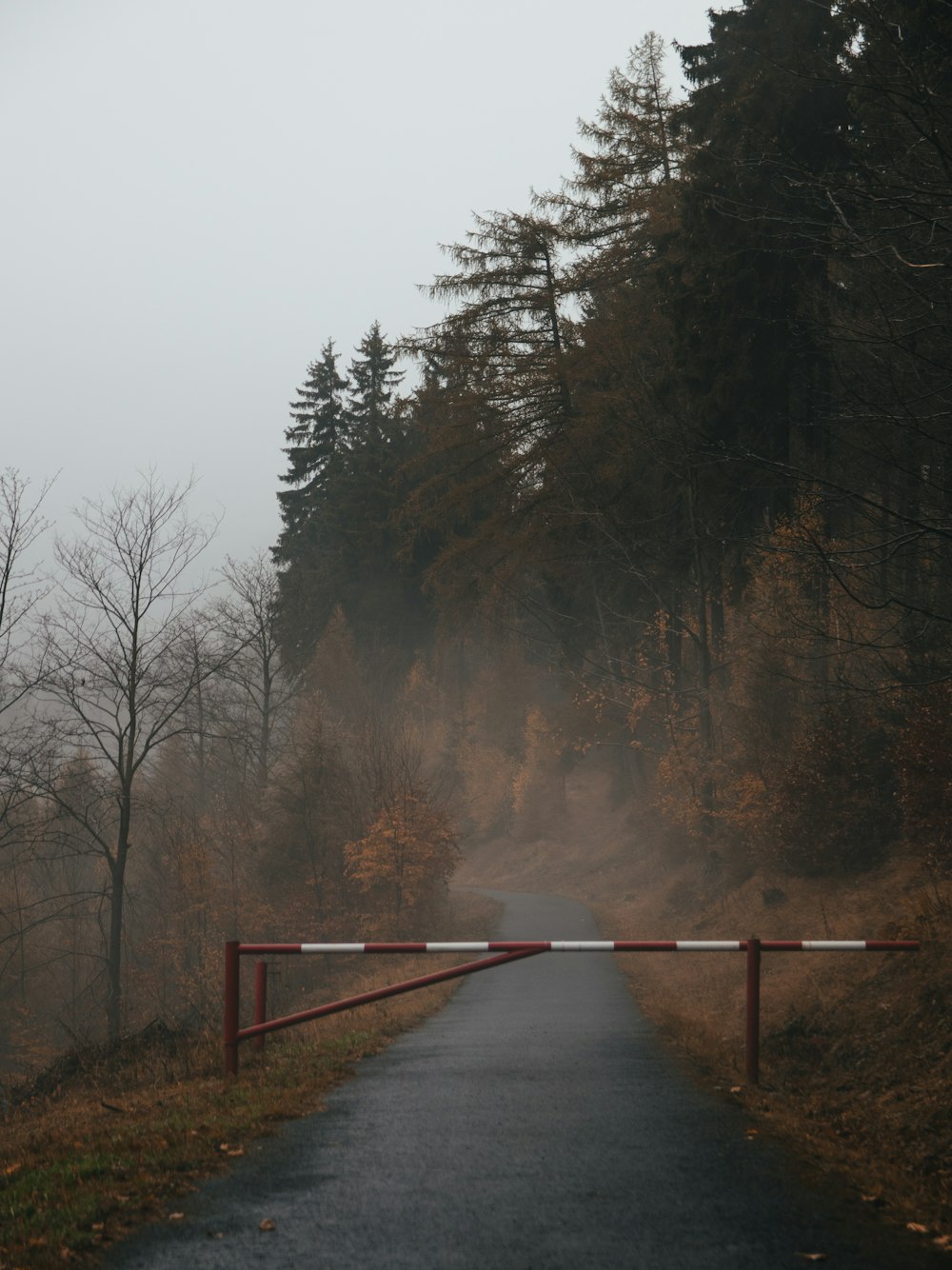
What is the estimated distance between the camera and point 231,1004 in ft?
30.8

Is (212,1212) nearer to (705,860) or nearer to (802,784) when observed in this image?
(802,784)

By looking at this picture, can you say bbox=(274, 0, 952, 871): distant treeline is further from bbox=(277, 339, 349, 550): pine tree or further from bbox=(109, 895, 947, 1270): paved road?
bbox=(277, 339, 349, 550): pine tree

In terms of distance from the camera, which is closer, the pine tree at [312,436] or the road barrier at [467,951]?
the road barrier at [467,951]

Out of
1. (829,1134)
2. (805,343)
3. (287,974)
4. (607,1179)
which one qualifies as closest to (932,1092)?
(829,1134)

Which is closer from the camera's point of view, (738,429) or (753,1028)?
(753,1028)

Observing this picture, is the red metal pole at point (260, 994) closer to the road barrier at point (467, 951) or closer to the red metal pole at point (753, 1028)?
the road barrier at point (467, 951)

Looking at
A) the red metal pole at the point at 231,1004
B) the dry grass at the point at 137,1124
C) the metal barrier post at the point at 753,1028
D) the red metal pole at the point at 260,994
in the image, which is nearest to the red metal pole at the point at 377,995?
the red metal pole at the point at 231,1004

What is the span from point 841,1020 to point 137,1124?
7.37m

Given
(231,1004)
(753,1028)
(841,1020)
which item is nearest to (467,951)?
(231,1004)

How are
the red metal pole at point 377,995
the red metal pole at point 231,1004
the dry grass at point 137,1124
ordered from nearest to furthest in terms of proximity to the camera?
the dry grass at point 137,1124
the red metal pole at point 377,995
the red metal pole at point 231,1004

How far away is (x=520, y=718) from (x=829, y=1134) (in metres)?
53.8

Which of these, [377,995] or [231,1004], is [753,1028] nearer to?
[377,995]

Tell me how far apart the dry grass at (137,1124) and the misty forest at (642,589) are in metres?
1.85

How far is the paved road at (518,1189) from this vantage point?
16.7ft
